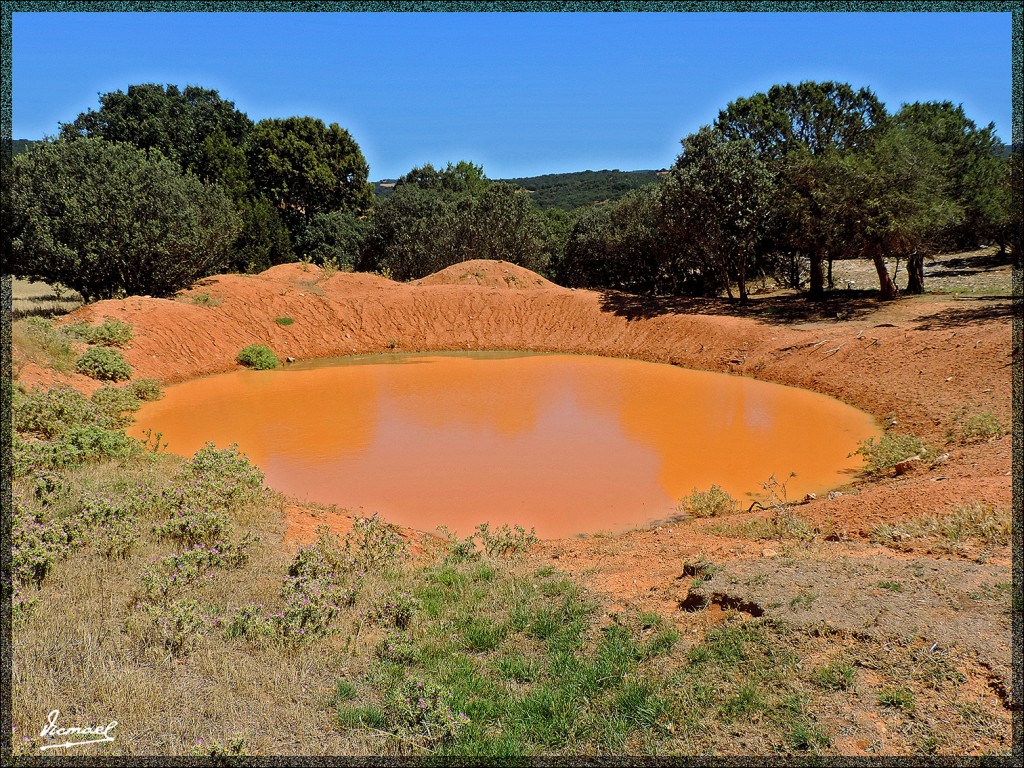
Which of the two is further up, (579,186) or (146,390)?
(579,186)

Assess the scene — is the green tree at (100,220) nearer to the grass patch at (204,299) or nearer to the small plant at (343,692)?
the grass patch at (204,299)

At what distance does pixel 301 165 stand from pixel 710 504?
147 feet

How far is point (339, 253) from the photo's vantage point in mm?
43375

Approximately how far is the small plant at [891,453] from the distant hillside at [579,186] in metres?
68.5

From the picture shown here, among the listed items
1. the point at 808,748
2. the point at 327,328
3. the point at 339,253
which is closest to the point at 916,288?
the point at 327,328

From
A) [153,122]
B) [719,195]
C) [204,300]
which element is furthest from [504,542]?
[153,122]

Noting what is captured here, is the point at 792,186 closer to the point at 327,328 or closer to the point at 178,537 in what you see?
the point at 327,328

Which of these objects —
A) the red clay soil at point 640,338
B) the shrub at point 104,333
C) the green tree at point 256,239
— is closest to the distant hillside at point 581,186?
the green tree at point 256,239

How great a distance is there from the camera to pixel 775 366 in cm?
2112

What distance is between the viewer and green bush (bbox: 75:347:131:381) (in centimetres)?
1866

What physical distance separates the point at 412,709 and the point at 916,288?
28.1 m

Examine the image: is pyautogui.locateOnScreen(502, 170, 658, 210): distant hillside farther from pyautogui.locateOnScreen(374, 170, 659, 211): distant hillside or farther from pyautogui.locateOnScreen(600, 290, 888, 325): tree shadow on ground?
pyautogui.locateOnScreen(600, 290, 888, 325): tree shadow on ground

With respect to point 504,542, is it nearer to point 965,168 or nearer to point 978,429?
point 978,429

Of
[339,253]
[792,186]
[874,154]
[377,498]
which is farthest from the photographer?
[339,253]
